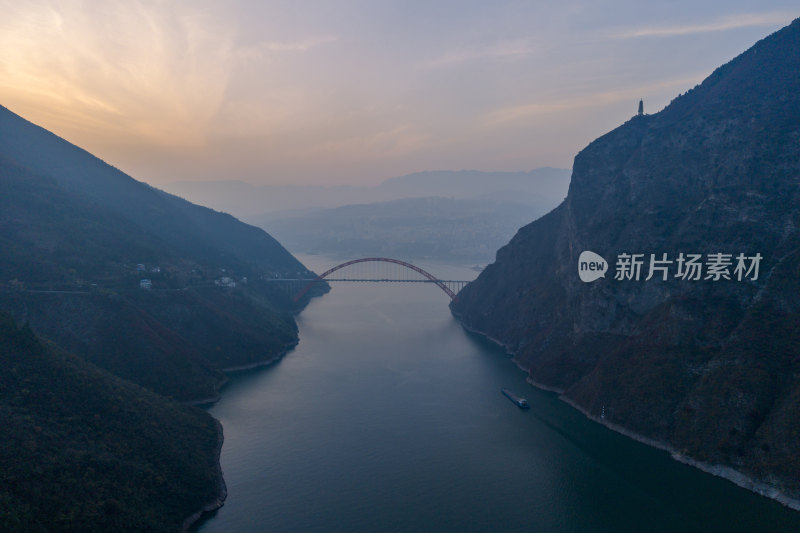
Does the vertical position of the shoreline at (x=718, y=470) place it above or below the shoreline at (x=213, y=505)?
above

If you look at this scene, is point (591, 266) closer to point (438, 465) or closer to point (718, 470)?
point (718, 470)

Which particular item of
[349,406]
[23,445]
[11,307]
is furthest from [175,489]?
[11,307]

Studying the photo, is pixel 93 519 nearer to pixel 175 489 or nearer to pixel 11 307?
pixel 175 489

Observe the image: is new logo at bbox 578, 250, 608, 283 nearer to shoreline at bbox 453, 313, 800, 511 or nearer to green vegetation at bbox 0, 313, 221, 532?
shoreline at bbox 453, 313, 800, 511

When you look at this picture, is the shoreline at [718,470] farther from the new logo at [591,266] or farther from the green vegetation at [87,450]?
the green vegetation at [87,450]

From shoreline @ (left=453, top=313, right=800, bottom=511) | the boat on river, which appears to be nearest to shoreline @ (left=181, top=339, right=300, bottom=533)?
the boat on river

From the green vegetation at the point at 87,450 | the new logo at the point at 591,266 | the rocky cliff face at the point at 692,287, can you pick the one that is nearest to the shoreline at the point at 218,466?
A: the green vegetation at the point at 87,450
